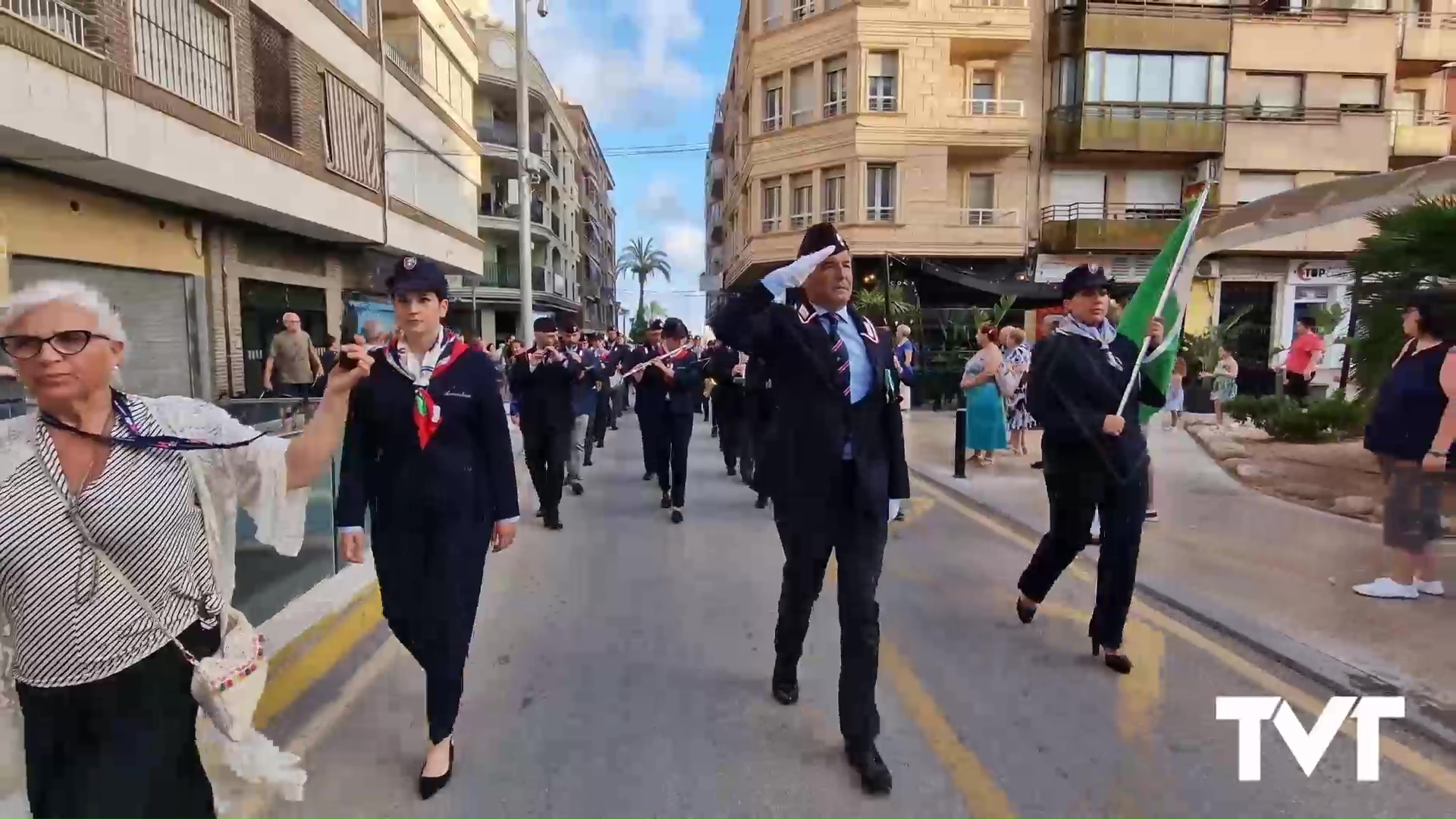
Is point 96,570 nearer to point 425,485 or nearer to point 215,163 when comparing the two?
point 425,485

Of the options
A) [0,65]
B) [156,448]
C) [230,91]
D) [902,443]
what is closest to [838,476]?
[902,443]

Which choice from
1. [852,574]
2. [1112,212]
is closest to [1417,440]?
[852,574]

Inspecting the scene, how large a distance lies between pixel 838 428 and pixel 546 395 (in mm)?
4909

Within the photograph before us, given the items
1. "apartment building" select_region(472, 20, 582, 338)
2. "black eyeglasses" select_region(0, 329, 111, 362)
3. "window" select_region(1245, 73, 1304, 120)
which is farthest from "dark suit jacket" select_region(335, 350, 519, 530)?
"window" select_region(1245, 73, 1304, 120)

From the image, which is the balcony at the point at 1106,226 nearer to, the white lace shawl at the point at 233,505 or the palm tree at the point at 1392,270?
the palm tree at the point at 1392,270

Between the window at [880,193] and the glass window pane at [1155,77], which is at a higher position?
the glass window pane at [1155,77]

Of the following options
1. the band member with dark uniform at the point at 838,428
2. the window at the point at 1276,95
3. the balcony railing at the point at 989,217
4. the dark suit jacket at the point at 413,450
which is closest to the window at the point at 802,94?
the balcony railing at the point at 989,217

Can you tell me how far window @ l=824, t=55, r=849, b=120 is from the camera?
2581 centimetres

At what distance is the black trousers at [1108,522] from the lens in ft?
13.7

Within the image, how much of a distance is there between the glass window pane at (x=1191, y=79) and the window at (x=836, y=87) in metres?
10.1

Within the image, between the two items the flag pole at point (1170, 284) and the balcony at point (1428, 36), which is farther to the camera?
the balcony at point (1428, 36)

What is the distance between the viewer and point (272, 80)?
14914 millimetres

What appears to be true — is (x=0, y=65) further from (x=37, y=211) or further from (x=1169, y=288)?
(x=1169, y=288)

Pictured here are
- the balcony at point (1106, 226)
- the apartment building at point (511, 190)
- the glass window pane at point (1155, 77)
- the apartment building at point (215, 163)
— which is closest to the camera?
the apartment building at point (215, 163)
